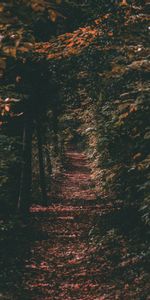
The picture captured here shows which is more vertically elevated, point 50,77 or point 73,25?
point 73,25

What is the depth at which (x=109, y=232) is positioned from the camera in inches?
554

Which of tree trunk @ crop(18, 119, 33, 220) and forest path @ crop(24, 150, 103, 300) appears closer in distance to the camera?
forest path @ crop(24, 150, 103, 300)

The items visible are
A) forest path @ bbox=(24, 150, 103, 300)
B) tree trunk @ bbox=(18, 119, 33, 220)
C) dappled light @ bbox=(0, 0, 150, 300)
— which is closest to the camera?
dappled light @ bbox=(0, 0, 150, 300)

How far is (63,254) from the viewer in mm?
13914

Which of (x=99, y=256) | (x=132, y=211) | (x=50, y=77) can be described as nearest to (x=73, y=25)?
(x=50, y=77)

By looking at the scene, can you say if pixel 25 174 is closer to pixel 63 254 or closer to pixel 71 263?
pixel 63 254

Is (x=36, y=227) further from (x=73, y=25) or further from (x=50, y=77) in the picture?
(x=73, y=25)

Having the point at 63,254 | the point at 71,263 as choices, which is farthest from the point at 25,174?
the point at 71,263

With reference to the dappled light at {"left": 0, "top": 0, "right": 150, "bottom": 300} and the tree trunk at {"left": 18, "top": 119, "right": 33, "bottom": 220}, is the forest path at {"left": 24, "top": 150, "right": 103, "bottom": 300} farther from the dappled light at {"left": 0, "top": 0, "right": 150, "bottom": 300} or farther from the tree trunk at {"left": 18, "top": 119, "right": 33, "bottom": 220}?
the tree trunk at {"left": 18, "top": 119, "right": 33, "bottom": 220}

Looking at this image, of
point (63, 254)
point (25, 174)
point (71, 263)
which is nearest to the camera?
point (71, 263)

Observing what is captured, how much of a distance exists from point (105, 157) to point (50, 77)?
3.95m

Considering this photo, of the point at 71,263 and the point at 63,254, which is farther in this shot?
the point at 63,254

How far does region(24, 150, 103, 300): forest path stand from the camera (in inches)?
424

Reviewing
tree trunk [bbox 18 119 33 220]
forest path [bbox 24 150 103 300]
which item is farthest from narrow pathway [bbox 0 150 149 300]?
tree trunk [bbox 18 119 33 220]
